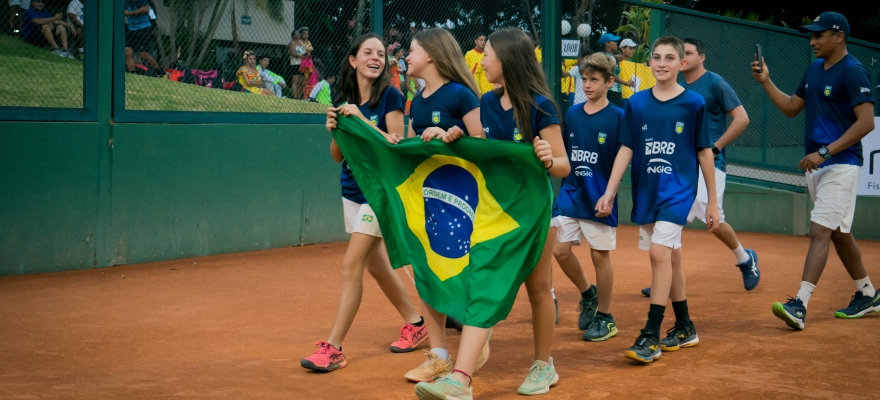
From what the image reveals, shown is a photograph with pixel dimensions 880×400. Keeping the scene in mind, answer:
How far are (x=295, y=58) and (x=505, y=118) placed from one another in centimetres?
611

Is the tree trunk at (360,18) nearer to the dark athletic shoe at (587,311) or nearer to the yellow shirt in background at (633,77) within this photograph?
the yellow shirt in background at (633,77)

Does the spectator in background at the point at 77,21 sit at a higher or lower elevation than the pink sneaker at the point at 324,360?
higher

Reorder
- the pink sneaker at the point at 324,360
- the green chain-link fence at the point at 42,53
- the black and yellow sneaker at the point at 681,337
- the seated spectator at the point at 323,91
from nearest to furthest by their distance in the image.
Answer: the pink sneaker at the point at 324,360 → the black and yellow sneaker at the point at 681,337 → the green chain-link fence at the point at 42,53 → the seated spectator at the point at 323,91

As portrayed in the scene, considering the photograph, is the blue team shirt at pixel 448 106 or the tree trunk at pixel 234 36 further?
the tree trunk at pixel 234 36

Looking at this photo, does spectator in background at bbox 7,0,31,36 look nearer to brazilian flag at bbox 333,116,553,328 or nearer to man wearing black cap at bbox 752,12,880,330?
brazilian flag at bbox 333,116,553,328

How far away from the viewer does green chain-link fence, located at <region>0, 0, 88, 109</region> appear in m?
8.16

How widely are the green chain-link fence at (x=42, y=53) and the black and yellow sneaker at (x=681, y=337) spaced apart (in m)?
5.76

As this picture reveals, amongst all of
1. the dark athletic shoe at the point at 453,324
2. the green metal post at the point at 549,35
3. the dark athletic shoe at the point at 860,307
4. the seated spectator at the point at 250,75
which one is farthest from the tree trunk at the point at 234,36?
the dark athletic shoe at the point at 860,307

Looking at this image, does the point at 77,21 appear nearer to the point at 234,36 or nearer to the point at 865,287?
the point at 234,36

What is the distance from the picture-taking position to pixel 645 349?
17.3 ft

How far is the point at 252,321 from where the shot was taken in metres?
6.45

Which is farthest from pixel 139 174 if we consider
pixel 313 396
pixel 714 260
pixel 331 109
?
pixel 714 260

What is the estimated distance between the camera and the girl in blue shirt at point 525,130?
14.1 feet

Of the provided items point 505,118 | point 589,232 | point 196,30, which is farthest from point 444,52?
point 196,30
